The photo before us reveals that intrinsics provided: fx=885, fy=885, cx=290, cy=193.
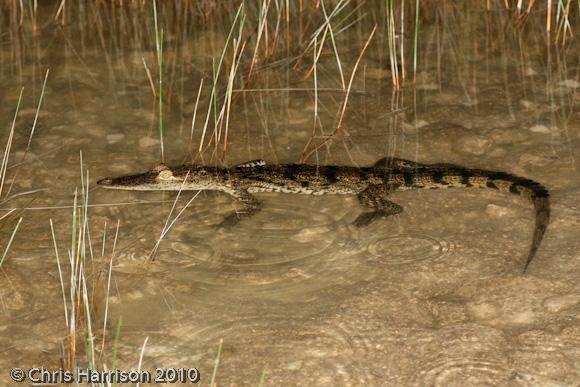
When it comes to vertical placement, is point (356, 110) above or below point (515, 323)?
above

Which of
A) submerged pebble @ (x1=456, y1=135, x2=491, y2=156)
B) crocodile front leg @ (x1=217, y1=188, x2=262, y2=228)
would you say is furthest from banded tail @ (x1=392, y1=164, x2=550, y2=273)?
crocodile front leg @ (x1=217, y1=188, x2=262, y2=228)

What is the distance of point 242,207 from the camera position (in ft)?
19.0

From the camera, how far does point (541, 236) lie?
5.06 m

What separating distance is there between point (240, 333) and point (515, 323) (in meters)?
1.37

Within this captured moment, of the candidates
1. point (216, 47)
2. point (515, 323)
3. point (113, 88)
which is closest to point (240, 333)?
point (515, 323)

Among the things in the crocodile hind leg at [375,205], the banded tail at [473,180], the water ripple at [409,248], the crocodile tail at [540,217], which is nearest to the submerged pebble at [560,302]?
the crocodile tail at [540,217]

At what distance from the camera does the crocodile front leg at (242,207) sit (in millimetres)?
5570

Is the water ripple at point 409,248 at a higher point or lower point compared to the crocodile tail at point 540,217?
lower

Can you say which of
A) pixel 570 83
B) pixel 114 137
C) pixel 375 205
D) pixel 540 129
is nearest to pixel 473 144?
pixel 540 129

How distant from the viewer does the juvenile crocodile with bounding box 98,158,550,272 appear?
570 centimetres

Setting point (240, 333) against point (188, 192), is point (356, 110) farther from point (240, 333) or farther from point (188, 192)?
point (240, 333)

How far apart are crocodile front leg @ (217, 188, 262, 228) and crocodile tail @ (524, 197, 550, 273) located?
68.9 inches

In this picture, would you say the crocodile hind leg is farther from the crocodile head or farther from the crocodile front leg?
the crocodile head

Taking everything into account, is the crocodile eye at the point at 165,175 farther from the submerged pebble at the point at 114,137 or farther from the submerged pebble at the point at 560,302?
the submerged pebble at the point at 560,302
